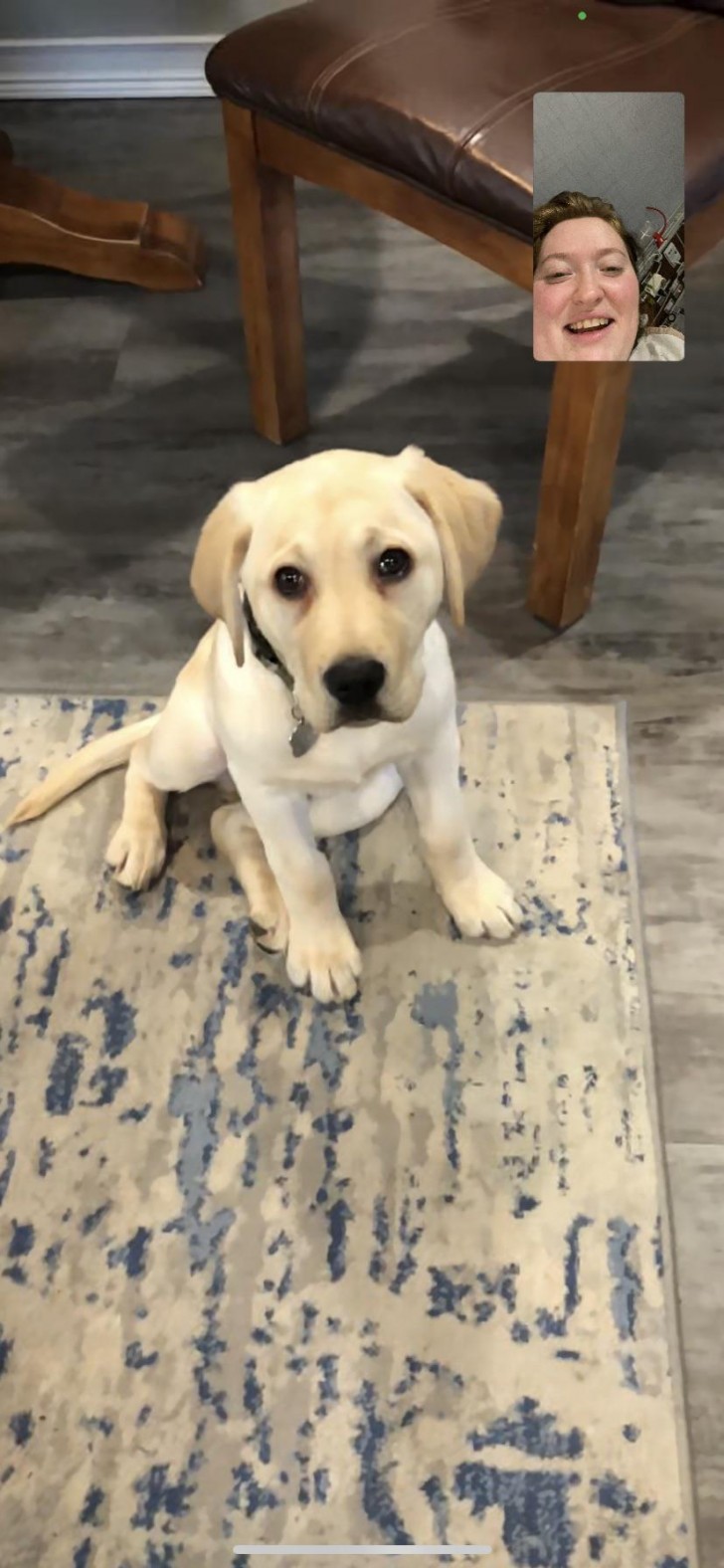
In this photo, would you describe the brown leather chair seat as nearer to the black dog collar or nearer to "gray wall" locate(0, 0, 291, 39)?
the black dog collar

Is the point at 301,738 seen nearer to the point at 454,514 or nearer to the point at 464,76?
the point at 454,514

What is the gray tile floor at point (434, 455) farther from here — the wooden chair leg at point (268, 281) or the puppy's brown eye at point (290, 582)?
the puppy's brown eye at point (290, 582)

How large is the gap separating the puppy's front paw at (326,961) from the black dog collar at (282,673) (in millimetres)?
286

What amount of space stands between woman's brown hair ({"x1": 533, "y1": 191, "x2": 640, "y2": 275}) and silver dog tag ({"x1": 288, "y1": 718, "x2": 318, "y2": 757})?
59cm

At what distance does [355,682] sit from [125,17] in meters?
2.34

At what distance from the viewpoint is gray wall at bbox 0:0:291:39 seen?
8.24ft

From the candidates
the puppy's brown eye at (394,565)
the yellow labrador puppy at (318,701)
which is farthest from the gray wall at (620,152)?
the puppy's brown eye at (394,565)

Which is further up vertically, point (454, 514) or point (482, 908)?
point (454, 514)

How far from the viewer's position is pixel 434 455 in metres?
1.91

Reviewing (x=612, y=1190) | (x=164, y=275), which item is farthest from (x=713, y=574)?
(x=164, y=275)

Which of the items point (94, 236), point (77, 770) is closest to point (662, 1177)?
point (77, 770)

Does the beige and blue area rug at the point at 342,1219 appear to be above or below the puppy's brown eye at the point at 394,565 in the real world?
below

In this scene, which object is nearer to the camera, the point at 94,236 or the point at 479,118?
the point at 479,118

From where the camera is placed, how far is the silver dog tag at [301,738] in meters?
1.03
